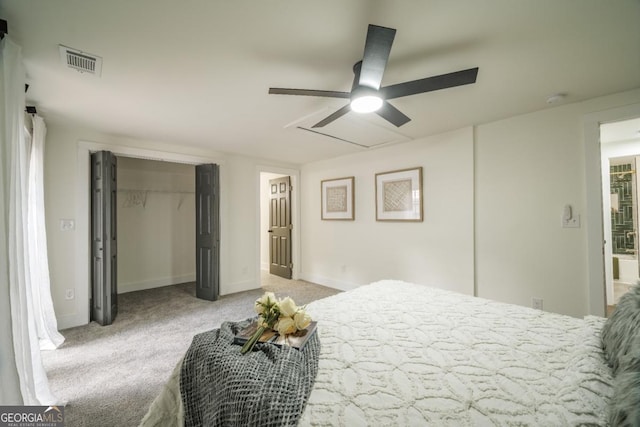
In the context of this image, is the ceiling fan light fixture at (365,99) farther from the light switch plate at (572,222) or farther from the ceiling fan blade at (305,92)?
the light switch plate at (572,222)

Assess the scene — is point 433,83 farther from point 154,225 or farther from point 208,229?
point 154,225

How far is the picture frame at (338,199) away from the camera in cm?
443

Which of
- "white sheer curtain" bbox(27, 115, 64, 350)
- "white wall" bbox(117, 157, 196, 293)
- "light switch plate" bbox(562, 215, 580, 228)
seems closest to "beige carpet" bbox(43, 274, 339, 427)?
"white sheer curtain" bbox(27, 115, 64, 350)

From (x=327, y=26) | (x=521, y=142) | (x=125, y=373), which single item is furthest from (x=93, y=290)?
(x=521, y=142)

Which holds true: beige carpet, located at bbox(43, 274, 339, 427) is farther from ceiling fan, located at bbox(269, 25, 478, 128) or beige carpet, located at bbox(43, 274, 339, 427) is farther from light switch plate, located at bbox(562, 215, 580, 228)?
light switch plate, located at bbox(562, 215, 580, 228)

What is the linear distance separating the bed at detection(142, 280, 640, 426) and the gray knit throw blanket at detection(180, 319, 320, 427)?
0.05 meters

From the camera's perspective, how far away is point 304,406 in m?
0.85

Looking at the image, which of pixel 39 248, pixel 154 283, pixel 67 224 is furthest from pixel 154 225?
pixel 39 248

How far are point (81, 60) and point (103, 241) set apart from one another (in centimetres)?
217

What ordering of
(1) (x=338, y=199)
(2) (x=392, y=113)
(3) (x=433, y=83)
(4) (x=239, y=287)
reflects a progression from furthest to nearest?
1. (1) (x=338, y=199)
2. (4) (x=239, y=287)
3. (2) (x=392, y=113)
4. (3) (x=433, y=83)

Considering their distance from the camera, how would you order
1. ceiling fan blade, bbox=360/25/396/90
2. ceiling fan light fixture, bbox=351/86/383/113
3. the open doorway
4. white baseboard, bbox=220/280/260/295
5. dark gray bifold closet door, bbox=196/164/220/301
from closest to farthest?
ceiling fan blade, bbox=360/25/396/90
ceiling fan light fixture, bbox=351/86/383/113
dark gray bifold closet door, bbox=196/164/220/301
white baseboard, bbox=220/280/260/295
the open doorway

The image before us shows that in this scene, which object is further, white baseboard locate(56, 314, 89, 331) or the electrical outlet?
white baseboard locate(56, 314, 89, 331)

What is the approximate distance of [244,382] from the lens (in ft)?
3.14

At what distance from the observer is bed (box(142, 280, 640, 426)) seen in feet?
2.57
